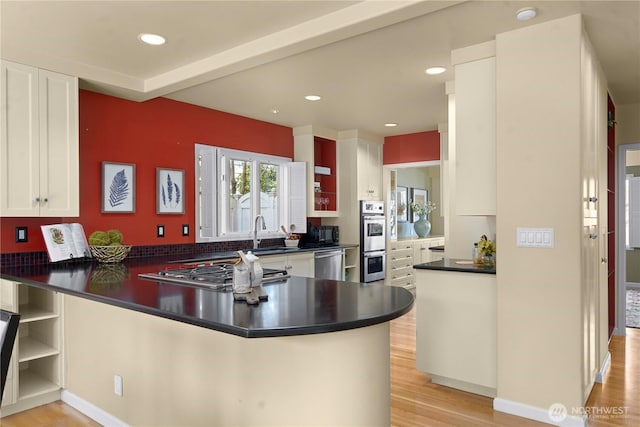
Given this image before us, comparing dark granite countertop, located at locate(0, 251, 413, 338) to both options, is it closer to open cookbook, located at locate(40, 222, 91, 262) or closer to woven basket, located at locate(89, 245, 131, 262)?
open cookbook, located at locate(40, 222, 91, 262)

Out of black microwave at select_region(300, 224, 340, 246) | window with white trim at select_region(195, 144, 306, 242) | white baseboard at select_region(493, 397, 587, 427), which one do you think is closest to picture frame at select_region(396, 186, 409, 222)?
black microwave at select_region(300, 224, 340, 246)

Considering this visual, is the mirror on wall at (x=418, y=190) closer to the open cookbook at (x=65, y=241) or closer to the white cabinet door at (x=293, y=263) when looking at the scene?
the white cabinet door at (x=293, y=263)

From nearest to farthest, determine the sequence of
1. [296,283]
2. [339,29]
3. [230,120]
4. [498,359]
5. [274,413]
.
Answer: [274,413], [296,283], [339,29], [498,359], [230,120]

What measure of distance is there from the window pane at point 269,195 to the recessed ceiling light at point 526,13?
3471mm

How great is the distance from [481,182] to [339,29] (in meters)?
1.39

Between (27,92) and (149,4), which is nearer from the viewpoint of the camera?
(149,4)

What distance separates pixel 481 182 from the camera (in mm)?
3076

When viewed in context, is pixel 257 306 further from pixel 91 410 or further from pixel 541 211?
pixel 541 211

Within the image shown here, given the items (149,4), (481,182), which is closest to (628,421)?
(481,182)

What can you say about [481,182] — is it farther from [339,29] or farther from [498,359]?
[339,29]

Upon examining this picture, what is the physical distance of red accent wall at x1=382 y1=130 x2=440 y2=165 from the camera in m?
6.17

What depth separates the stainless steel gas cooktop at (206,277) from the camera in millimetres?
2323

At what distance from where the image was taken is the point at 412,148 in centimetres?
640

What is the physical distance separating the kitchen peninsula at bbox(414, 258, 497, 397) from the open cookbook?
8.62 ft
